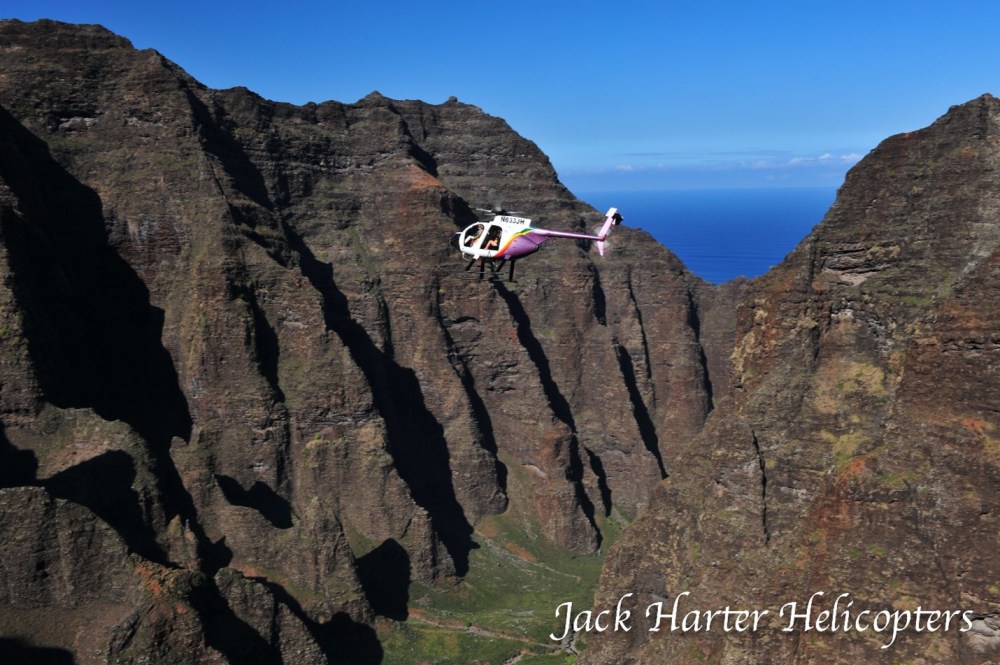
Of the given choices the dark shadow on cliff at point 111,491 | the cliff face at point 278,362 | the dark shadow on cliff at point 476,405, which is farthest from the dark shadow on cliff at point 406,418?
the dark shadow on cliff at point 111,491

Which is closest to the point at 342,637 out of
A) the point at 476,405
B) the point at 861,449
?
the point at 476,405

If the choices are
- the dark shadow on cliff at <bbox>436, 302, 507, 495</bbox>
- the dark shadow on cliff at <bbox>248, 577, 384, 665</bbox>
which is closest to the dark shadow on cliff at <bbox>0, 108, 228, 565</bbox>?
the dark shadow on cliff at <bbox>248, 577, 384, 665</bbox>

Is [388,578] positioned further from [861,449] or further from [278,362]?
[861,449]

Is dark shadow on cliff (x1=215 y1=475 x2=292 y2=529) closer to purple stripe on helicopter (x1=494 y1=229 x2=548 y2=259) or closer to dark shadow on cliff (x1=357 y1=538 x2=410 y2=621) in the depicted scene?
dark shadow on cliff (x1=357 y1=538 x2=410 y2=621)

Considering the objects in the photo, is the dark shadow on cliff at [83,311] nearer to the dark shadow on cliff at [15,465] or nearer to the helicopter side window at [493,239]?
the dark shadow on cliff at [15,465]

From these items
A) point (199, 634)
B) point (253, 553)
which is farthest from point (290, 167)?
point (199, 634)

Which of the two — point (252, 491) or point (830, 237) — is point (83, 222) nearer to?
point (252, 491)
